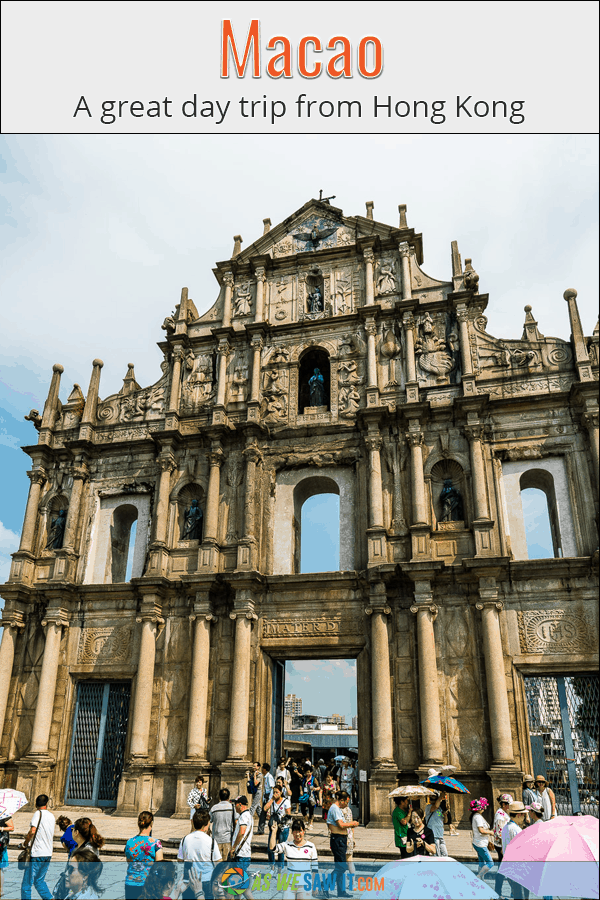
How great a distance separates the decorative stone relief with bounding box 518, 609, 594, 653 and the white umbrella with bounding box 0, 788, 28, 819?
11.1 m

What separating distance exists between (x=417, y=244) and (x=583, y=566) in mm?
11189

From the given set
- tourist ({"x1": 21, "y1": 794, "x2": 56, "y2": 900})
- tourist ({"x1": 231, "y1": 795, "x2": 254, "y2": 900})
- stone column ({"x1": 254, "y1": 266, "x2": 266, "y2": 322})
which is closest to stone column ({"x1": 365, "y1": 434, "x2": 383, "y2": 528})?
stone column ({"x1": 254, "y1": 266, "x2": 266, "y2": 322})

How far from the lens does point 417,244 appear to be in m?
21.7

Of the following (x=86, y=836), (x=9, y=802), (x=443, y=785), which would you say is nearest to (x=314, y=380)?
(x=443, y=785)

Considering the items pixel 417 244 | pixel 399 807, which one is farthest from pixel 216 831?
pixel 417 244

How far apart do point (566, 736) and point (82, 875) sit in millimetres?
12237

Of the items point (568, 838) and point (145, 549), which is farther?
point (145, 549)

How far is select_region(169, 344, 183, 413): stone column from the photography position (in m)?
21.2

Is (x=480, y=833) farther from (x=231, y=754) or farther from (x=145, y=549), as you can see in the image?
(x=145, y=549)

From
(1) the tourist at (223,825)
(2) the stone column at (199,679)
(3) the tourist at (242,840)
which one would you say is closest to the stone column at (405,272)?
(2) the stone column at (199,679)

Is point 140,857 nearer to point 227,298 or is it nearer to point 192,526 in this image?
point 192,526

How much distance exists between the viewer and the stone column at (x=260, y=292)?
21.8m

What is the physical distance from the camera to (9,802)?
31.7ft

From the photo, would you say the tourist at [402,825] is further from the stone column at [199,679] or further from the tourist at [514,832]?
the stone column at [199,679]
